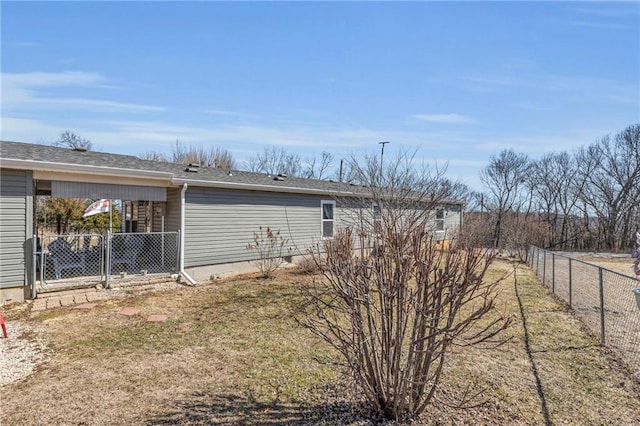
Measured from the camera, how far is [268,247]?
1136 cm

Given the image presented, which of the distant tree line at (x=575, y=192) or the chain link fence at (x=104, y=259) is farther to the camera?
the distant tree line at (x=575, y=192)

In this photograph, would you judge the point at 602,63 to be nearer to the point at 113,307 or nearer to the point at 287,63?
the point at 287,63

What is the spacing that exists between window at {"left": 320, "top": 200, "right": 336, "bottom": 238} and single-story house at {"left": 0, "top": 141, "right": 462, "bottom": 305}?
12 centimetres

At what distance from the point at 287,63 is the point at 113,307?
7370mm

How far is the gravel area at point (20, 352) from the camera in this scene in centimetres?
390

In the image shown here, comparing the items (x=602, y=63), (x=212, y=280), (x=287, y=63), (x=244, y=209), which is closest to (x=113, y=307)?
(x=212, y=280)

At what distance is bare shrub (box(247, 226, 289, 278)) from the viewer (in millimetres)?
10523

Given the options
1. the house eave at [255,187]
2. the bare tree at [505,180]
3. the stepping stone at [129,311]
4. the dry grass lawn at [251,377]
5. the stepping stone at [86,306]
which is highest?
the bare tree at [505,180]

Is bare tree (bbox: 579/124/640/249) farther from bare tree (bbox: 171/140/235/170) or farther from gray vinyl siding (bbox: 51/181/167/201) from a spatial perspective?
gray vinyl siding (bbox: 51/181/167/201)

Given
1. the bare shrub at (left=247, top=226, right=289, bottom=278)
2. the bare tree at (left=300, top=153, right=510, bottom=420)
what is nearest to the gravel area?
the bare tree at (left=300, top=153, right=510, bottom=420)

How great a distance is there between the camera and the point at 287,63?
1005 centimetres

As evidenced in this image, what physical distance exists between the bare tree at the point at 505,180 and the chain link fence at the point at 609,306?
21693 mm

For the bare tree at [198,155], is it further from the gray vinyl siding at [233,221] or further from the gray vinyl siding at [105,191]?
the gray vinyl siding at [105,191]

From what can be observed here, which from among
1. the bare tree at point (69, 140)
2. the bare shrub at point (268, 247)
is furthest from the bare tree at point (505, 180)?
the bare tree at point (69, 140)
